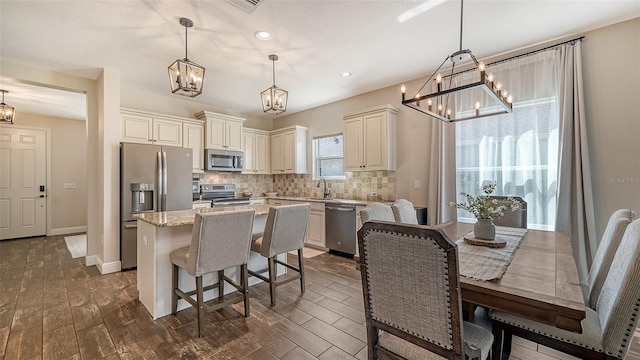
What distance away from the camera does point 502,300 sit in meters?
1.21

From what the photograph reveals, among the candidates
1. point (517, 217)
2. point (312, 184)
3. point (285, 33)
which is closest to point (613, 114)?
point (517, 217)

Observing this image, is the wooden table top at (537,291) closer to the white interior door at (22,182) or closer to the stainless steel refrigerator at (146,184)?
the stainless steel refrigerator at (146,184)

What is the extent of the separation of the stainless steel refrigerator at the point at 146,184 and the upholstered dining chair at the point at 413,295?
354cm

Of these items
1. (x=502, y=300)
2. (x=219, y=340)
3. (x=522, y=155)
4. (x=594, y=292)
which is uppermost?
(x=522, y=155)

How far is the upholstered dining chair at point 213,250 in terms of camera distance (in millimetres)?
2100

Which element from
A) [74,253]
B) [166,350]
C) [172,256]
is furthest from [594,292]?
[74,253]

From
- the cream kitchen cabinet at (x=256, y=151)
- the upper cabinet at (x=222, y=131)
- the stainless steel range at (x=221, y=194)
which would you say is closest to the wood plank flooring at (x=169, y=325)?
the stainless steel range at (x=221, y=194)

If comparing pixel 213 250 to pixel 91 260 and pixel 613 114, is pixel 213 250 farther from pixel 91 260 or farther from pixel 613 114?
pixel 613 114

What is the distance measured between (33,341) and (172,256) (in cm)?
109

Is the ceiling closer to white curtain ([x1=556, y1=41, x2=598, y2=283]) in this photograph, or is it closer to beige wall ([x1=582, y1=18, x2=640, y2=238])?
beige wall ([x1=582, y1=18, x2=640, y2=238])

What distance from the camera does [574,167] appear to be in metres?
2.78

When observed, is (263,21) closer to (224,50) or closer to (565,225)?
(224,50)

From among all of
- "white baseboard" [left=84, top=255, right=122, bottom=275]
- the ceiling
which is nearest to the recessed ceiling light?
the ceiling

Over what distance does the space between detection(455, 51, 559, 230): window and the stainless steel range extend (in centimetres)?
384
